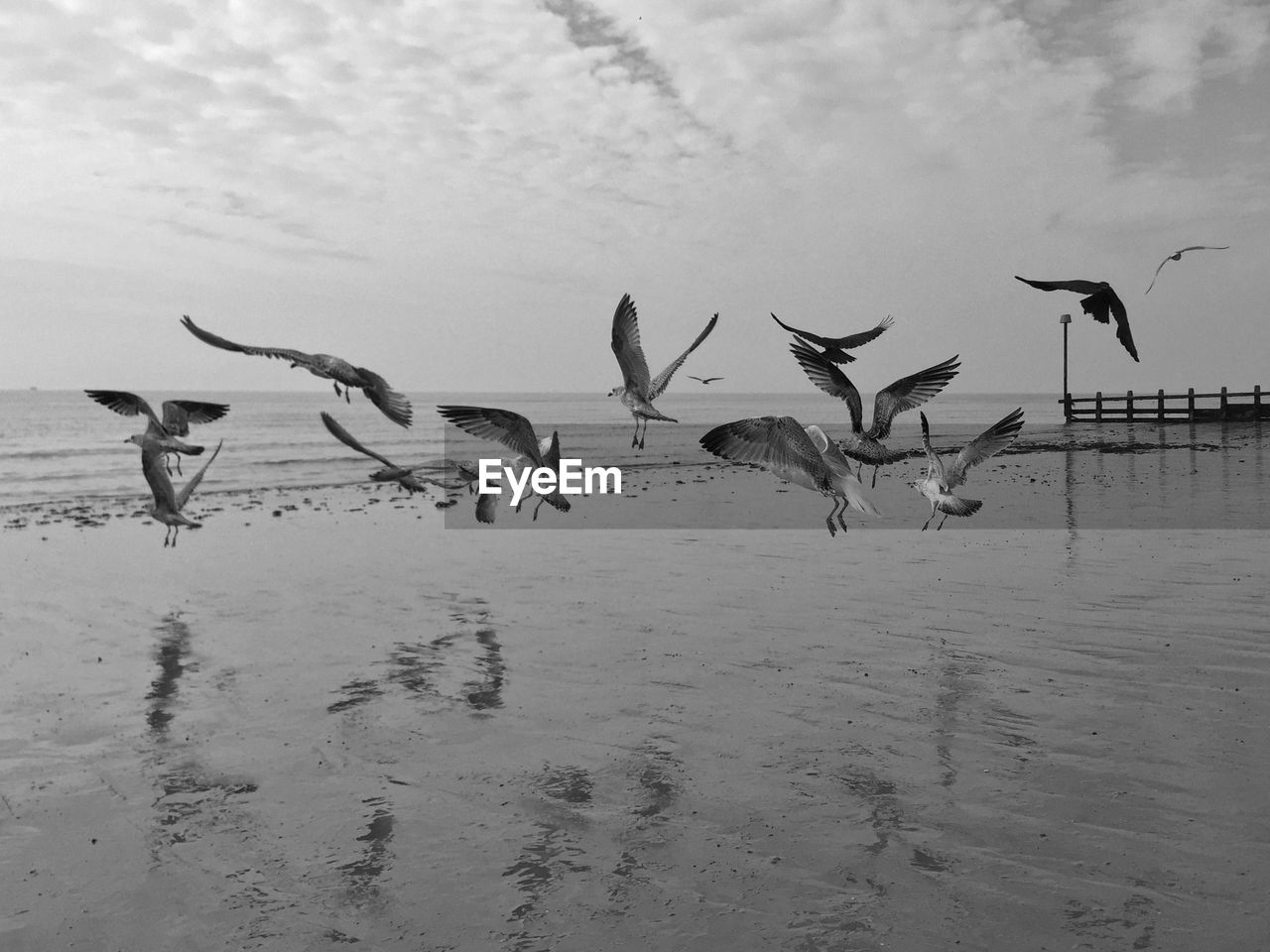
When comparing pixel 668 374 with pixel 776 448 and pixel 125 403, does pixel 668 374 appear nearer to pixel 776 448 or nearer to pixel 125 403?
pixel 776 448

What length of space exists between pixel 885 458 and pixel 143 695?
254 inches

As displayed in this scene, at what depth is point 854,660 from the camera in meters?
9.34

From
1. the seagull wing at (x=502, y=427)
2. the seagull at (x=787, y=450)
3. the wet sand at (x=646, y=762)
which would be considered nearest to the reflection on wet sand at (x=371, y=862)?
the wet sand at (x=646, y=762)

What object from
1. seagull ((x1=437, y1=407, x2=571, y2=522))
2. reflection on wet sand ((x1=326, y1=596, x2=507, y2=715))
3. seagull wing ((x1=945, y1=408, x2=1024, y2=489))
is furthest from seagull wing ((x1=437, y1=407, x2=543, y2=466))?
seagull wing ((x1=945, y1=408, x2=1024, y2=489))

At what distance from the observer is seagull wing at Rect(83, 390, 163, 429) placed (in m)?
9.55

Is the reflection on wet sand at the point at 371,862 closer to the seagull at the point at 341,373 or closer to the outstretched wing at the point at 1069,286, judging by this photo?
the seagull at the point at 341,373

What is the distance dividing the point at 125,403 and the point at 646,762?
6497 millimetres

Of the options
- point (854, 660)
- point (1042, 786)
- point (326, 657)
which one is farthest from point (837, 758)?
point (326, 657)

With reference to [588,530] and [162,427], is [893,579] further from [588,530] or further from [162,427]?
[162,427]

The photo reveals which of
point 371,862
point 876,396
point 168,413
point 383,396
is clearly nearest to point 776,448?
point 876,396

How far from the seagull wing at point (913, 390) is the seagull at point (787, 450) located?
623mm

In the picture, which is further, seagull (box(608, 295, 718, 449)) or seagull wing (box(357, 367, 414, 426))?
seagull (box(608, 295, 718, 449))

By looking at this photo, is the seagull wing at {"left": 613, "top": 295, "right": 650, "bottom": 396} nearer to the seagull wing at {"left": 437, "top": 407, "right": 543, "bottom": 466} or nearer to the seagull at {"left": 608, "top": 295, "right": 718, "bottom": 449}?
the seagull at {"left": 608, "top": 295, "right": 718, "bottom": 449}

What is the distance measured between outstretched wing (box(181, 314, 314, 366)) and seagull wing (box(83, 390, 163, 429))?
244 cm
